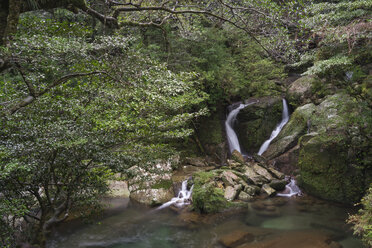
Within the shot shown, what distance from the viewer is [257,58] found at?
16297 mm

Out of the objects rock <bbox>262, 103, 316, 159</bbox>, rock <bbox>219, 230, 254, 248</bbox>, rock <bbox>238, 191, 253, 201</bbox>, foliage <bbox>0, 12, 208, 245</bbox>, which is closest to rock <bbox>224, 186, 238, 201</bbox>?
rock <bbox>238, 191, 253, 201</bbox>

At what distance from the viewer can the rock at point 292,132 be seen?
1272 cm

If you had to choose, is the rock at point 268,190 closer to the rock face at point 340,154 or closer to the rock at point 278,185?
the rock at point 278,185

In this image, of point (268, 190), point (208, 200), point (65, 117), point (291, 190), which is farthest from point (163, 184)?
point (65, 117)

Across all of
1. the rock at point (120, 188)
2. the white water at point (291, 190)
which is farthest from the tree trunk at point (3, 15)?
the white water at point (291, 190)

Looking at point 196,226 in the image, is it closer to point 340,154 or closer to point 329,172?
point 329,172

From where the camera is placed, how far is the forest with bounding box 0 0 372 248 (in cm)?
434

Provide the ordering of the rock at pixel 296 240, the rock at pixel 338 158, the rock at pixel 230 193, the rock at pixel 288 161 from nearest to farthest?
the rock at pixel 296 240 < the rock at pixel 338 158 < the rock at pixel 230 193 < the rock at pixel 288 161

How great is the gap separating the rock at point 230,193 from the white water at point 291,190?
216 centimetres

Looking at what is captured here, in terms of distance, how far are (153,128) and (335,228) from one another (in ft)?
21.6

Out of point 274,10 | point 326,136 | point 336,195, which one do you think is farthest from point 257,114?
point 274,10

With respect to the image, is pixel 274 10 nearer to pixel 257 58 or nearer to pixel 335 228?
pixel 335 228

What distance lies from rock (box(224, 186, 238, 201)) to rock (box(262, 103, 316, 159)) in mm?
4112

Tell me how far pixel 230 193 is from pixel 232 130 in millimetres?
6577
